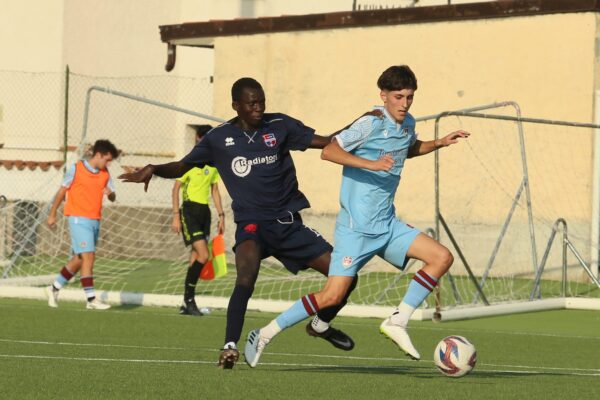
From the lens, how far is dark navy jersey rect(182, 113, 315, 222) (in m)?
10.6

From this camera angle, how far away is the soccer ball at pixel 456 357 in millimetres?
9773

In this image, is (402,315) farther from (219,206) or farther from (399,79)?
(219,206)

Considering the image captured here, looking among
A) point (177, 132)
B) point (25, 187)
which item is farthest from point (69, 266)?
point (177, 132)

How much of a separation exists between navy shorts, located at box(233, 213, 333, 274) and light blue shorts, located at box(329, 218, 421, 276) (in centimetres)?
37

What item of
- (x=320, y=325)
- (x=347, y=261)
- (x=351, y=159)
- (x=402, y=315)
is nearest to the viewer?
(x=351, y=159)

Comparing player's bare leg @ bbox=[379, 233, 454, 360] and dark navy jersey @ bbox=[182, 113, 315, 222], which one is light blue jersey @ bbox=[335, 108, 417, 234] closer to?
player's bare leg @ bbox=[379, 233, 454, 360]

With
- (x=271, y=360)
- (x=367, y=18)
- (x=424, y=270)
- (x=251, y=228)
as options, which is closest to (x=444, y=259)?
(x=424, y=270)

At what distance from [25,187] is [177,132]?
491 cm

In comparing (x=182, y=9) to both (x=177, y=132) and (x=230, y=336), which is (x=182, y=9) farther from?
(x=230, y=336)

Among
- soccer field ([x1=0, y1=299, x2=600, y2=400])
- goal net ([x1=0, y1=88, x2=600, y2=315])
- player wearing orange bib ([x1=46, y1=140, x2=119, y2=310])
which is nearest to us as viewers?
soccer field ([x1=0, y1=299, x2=600, y2=400])

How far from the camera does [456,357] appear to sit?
32.1 feet

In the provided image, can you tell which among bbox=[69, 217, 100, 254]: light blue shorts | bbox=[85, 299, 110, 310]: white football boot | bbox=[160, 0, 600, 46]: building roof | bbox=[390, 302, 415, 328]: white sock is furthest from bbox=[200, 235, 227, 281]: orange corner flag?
bbox=[160, 0, 600, 46]: building roof

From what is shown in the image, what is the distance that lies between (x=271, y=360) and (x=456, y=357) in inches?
77.6

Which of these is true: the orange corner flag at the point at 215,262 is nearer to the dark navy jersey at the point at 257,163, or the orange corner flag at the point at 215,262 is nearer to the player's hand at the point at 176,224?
the player's hand at the point at 176,224
